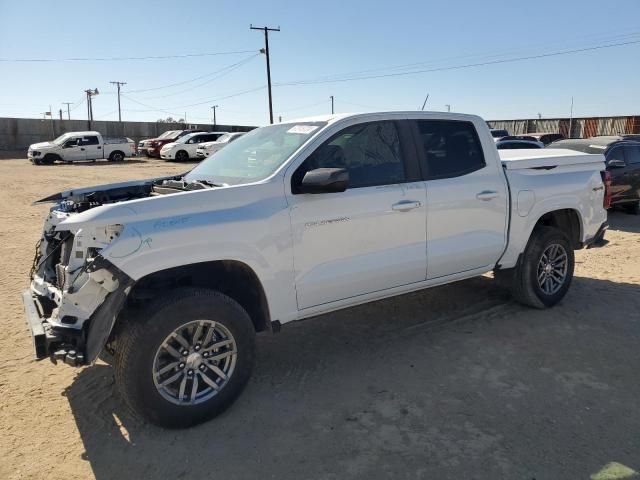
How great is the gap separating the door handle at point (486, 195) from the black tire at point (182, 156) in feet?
90.6

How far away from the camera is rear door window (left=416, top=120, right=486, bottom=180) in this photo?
4.45 m

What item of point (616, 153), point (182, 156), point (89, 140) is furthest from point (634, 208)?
point (89, 140)

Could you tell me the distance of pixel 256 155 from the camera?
420 centimetres

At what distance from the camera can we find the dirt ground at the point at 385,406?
3.00 meters

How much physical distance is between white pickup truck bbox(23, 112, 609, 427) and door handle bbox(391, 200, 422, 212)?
1 cm

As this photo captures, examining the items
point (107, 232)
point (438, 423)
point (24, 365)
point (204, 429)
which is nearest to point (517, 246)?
point (438, 423)

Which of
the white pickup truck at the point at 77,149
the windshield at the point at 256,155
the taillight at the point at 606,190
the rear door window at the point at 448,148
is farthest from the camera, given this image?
the white pickup truck at the point at 77,149

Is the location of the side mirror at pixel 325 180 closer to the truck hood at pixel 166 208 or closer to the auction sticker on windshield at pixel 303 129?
the truck hood at pixel 166 208

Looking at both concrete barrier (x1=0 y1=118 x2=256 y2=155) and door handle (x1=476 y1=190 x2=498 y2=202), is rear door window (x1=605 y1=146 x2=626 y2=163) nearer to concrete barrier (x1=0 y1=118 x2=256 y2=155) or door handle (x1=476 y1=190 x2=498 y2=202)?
door handle (x1=476 y1=190 x2=498 y2=202)

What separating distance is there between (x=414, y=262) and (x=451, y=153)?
1093mm

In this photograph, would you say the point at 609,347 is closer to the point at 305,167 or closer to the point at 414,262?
the point at 414,262

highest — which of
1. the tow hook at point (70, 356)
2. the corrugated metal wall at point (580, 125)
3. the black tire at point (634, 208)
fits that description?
the corrugated metal wall at point (580, 125)

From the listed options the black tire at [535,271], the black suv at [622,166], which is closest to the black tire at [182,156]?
the black suv at [622,166]

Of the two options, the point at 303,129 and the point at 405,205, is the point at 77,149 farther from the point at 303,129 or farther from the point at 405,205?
the point at 405,205
